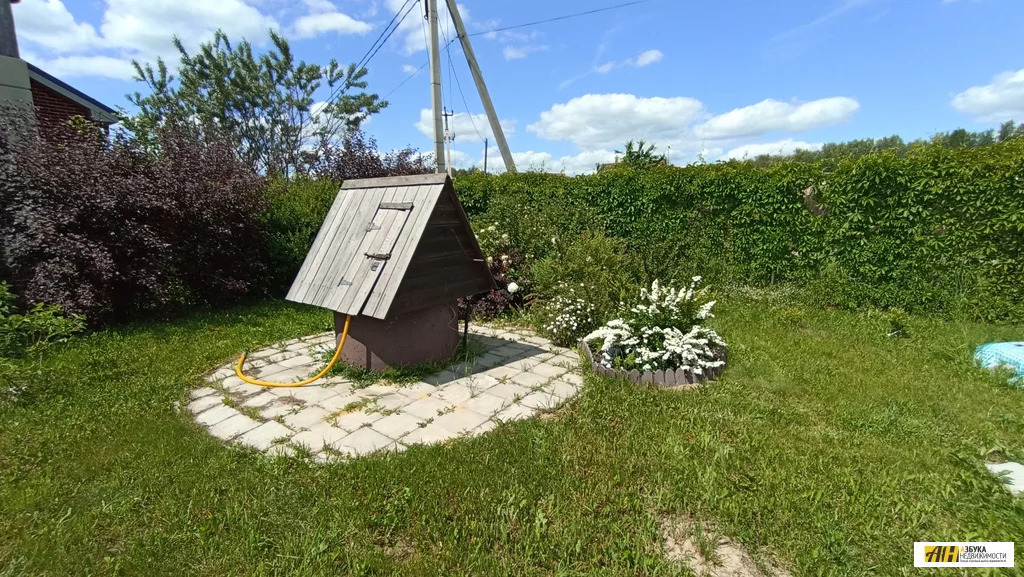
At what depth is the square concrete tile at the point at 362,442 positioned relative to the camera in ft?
10.3

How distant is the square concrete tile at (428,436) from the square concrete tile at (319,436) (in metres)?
0.47

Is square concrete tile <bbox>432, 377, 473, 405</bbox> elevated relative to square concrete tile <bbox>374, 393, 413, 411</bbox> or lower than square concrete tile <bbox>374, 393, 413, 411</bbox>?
lower

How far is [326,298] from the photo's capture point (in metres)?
4.29

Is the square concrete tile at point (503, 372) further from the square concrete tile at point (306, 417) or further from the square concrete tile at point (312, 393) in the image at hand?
the square concrete tile at point (306, 417)

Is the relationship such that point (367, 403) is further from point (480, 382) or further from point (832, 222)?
point (832, 222)

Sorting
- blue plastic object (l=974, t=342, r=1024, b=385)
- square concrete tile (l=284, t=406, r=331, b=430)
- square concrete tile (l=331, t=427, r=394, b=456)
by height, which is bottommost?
blue plastic object (l=974, t=342, r=1024, b=385)

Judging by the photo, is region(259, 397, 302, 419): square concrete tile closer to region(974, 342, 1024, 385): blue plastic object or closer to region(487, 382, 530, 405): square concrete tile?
region(487, 382, 530, 405): square concrete tile

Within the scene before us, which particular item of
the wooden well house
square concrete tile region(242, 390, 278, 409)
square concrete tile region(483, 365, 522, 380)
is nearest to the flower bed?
square concrete tile region(483, 365, 522, 380)

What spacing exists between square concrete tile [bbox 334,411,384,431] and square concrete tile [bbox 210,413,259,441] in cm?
63

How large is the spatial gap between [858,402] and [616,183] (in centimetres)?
567

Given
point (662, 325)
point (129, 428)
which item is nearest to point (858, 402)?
point (662, 325)

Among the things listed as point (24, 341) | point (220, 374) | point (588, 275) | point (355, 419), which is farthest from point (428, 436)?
point (24, 341)

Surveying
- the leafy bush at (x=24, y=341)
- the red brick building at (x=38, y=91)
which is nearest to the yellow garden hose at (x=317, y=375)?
the leafy bush at (x=24, y=341)

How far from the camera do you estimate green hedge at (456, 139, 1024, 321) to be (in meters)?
5.78
